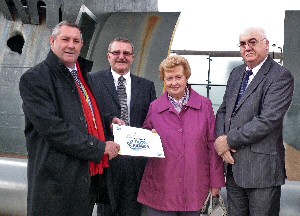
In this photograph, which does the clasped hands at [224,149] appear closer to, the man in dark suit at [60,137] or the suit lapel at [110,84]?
the man in dark suit at [60,137]

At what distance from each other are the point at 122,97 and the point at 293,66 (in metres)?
4.03

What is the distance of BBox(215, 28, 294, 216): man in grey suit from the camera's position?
256 centimetres

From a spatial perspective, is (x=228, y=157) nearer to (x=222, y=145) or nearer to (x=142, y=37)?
(x=222, y=145)

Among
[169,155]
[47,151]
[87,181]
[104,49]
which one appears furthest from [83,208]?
[104,49]

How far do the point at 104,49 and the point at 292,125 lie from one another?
329cm

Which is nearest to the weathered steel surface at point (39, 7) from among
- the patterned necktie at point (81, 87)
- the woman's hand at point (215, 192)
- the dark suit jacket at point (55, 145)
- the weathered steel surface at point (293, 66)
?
the weathered steel surface at point (293, 66)

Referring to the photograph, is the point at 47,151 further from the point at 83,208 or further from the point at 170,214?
the point at 170,214

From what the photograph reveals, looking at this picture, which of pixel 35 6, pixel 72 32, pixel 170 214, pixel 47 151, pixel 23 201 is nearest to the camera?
pixel 47 151

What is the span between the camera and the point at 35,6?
6637 mm

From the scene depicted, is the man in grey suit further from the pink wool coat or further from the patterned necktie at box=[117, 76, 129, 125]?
the patterned necktie at box=[117, 76, 129, 125]

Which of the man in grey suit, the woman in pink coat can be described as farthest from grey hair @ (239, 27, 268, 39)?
the woman in pink coat

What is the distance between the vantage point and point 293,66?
6445 mm

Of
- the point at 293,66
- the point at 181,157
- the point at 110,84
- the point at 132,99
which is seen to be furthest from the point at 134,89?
the point at 293,66

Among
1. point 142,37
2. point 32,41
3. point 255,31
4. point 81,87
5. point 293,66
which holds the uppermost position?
point 142,37
